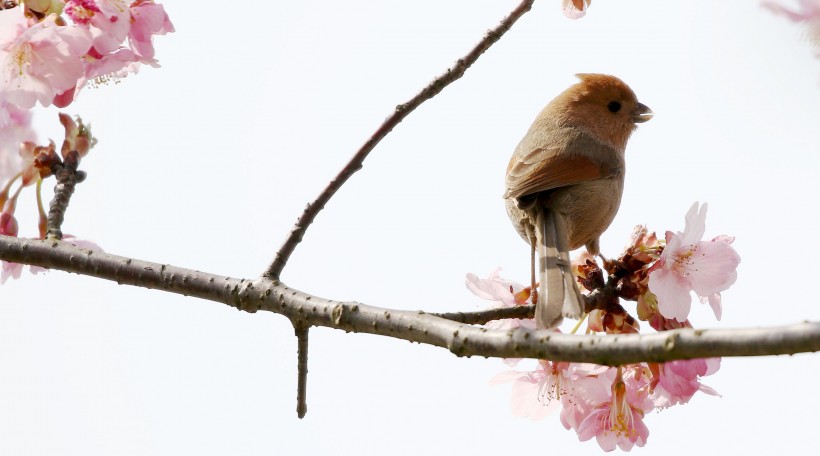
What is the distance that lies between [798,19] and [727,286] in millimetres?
1391

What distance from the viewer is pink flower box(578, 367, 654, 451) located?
2889mm

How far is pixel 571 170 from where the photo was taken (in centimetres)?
406

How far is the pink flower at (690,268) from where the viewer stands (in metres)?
2.78

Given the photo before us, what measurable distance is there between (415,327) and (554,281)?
0.97m

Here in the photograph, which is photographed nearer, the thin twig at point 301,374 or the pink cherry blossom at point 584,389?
the thin twig at point 301,374

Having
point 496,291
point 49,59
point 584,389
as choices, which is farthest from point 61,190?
point 584,389

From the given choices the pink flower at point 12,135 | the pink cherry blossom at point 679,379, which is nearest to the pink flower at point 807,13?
the pink cherry blossom at point 679,379

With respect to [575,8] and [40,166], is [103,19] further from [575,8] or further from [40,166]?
[575,8]

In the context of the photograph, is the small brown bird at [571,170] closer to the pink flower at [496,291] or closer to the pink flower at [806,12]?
the pink flower at [496,291]

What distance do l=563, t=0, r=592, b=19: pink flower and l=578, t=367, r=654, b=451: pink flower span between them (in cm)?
121

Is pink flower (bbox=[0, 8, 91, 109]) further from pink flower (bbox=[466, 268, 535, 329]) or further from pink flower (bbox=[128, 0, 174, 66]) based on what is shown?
pink flower (bbox=[466, 268, 535, 329])

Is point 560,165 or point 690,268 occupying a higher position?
point 560,165

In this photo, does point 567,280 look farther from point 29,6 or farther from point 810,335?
point 29,6

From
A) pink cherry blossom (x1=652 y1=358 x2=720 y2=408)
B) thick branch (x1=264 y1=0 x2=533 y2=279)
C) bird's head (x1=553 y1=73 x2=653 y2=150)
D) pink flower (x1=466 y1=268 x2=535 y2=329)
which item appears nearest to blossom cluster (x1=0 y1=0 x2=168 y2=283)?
thick branch (x1=264 y1=0 x2=533 y2=279)
